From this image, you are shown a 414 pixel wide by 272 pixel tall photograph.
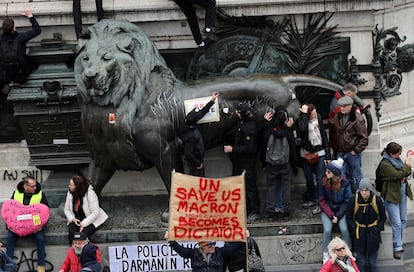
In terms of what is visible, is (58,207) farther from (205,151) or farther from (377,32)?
(377,32)

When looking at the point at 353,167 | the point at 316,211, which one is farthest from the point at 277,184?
the point at 353,167

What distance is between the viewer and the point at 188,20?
1322 cm

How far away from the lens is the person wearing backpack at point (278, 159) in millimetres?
12500

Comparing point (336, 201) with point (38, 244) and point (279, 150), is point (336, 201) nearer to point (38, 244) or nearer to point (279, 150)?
point (279, 150)

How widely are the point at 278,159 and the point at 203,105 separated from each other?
3.98 feet

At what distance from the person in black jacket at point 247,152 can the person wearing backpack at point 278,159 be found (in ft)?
0.53

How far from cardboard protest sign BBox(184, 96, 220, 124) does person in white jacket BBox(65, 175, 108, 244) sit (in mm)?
1634

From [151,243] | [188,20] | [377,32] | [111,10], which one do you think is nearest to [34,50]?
[111,10]

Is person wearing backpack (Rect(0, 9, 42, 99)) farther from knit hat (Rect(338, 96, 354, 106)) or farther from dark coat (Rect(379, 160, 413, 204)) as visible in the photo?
dark coat (Rect(379, 160, 413, 204))

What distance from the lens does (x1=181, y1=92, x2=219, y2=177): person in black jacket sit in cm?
1246

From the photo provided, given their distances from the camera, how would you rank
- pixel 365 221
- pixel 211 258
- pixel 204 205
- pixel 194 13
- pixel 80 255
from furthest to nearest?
pixel 194 13 < pixel 365 221 < pixel 80 255 < pixel 204 205 < pixel 211 258

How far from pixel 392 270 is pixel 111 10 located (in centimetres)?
512

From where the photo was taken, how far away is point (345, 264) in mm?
10617

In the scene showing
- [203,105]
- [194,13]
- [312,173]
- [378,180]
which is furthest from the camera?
[194,13]
